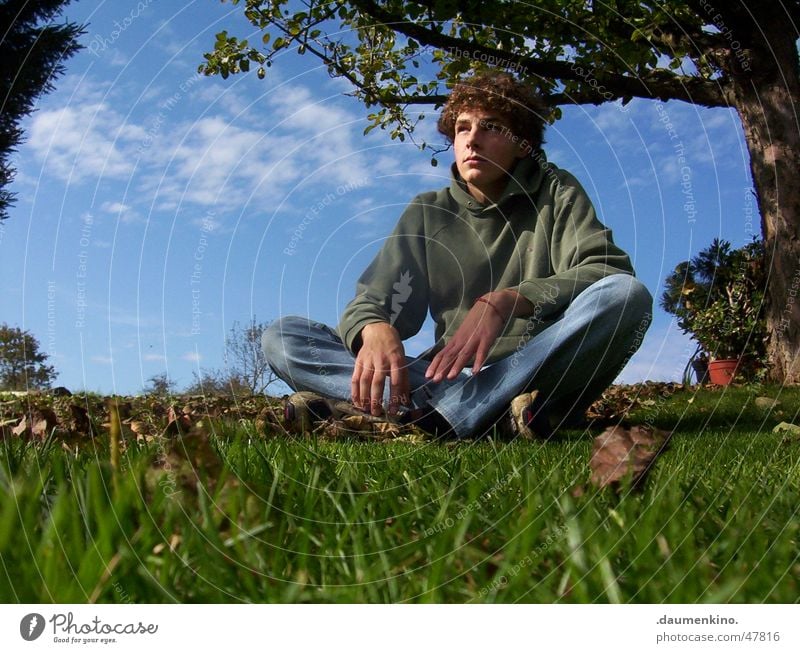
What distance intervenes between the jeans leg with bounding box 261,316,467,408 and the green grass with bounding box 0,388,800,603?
1.82 meters

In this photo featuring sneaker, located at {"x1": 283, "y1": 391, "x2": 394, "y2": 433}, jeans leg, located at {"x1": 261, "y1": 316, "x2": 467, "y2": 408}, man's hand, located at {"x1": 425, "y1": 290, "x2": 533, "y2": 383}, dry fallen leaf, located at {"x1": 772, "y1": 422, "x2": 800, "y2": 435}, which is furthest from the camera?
jeans leg, located at {"x1": 261, "y1": 316, "x2": 467, "y2": 408}

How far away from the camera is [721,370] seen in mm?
5246

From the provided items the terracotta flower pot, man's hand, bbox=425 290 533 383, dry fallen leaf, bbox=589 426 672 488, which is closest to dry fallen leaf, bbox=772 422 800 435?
man's hand, bbox=425 290 533 383

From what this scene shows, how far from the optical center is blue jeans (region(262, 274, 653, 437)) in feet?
9.01

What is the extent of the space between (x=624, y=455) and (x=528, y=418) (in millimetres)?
1491

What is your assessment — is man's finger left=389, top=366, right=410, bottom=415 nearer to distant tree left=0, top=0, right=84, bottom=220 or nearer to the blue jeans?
the blue jeans

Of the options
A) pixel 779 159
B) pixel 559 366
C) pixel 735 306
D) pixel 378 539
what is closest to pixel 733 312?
pixel 735 306

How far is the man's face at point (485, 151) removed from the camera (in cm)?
269

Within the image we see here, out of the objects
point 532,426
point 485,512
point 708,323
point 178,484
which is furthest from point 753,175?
point 178,484

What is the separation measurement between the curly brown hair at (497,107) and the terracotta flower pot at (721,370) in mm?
2917

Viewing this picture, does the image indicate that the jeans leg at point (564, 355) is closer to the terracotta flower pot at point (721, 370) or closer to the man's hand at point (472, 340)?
the man's hand at point (472, 340)

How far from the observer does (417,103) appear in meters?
3.22

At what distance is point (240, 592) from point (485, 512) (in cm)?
40

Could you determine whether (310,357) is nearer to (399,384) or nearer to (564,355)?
(399,384)
